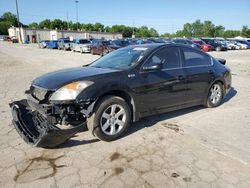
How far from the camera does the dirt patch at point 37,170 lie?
3086 mm

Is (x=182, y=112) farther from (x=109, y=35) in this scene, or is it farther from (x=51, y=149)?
(x=109, y=35)

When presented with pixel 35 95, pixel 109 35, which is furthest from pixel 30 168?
pixel 109 35

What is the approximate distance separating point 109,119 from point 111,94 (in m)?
0.42

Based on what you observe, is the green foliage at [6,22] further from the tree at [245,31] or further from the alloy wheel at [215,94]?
the alloy wheel at [215,94]

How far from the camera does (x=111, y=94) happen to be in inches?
159

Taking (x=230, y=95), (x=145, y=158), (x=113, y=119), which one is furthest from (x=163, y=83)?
(x=230, y=95)

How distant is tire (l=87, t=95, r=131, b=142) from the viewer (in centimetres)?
379

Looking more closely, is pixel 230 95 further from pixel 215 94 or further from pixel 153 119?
pixel 153 119

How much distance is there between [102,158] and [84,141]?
0.64 meters

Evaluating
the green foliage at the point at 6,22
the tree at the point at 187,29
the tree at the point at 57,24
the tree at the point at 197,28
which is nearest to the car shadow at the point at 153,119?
the tree at the point at 57,24

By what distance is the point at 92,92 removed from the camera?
3707 mm

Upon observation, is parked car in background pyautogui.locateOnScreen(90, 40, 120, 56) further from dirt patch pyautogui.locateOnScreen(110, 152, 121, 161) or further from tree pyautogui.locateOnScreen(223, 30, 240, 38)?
tree pyautogui.locateOnScreen(223, 30, 240, 38)

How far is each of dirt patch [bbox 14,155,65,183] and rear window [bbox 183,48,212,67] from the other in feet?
10.8

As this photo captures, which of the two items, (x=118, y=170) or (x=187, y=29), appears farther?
(x=187, y=29)
